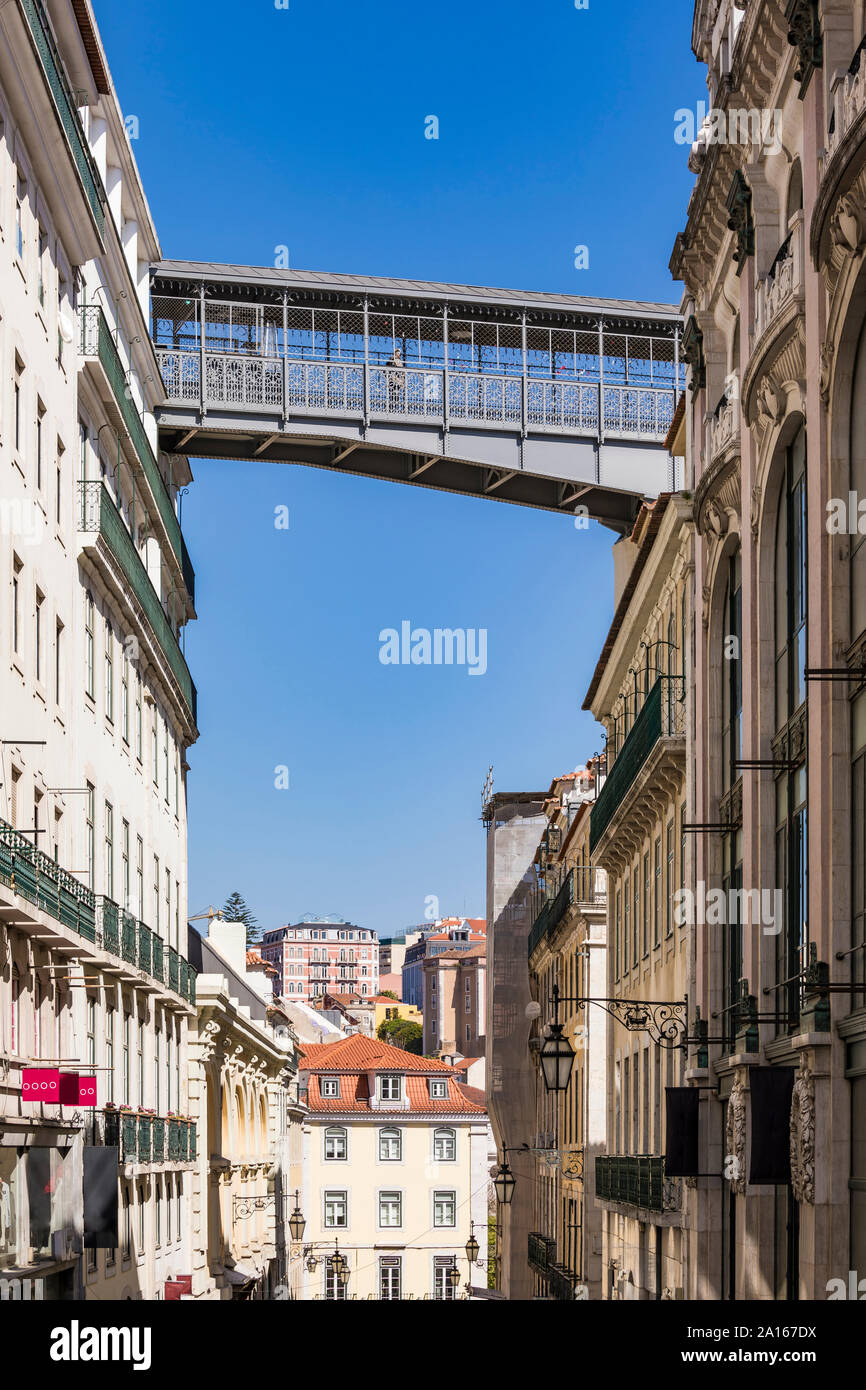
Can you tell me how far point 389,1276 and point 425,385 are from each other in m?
59.0

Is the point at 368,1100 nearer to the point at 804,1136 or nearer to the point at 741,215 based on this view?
the point at 741,215

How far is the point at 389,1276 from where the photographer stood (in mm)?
90562

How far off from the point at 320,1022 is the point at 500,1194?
68474mm

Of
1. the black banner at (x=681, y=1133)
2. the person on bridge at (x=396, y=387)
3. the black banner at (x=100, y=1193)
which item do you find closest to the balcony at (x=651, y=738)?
the black banner at (x=681, y=1133)

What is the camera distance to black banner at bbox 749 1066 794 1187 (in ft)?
58.1

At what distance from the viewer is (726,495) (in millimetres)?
23844

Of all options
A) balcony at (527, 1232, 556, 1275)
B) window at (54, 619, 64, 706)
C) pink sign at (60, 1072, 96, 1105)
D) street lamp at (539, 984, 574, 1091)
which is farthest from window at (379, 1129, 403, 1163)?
pink sign at (60, 1072, 96, 1105)

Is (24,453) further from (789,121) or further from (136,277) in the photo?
(136,277)

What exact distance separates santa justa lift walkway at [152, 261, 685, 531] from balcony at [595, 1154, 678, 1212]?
1383 cm

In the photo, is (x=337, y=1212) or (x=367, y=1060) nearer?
(x=337, y=1212)

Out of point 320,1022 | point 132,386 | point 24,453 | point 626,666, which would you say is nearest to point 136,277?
point 132,386

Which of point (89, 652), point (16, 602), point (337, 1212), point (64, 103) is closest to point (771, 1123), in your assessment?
point (16, 602)
